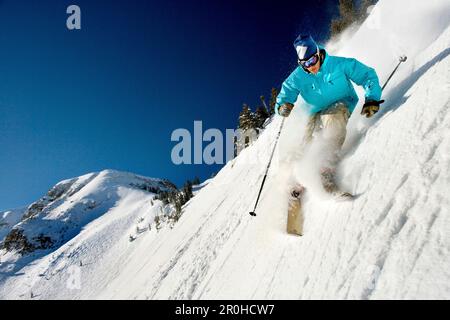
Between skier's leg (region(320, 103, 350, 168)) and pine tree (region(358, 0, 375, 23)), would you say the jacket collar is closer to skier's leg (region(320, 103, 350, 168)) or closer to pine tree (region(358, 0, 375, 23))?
skier's leg (region(320, 103, 350, 168))

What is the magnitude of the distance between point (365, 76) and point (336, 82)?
0.41m

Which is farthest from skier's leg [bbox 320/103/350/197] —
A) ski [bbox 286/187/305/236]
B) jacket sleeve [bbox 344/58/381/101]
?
ski [bbox 286/187/305/236]

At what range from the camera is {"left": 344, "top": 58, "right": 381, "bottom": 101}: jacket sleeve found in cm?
433

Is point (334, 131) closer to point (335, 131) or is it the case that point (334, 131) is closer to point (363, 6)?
point (335, 131)

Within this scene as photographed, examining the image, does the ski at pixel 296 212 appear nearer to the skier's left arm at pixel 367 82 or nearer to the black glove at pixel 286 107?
the skier's left arm at pixel 367 82

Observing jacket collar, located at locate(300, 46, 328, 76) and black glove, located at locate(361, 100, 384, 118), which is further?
jacket collar, located at locate(300, 46, 328, 76)

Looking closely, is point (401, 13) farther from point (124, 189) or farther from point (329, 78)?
point (124, 189)

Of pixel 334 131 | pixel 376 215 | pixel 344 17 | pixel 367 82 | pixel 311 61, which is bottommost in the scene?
pixel 376 215

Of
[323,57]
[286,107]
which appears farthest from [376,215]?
[286,107]

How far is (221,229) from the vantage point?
8875mm

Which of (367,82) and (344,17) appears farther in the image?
(344,17)

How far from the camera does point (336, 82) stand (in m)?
4.67

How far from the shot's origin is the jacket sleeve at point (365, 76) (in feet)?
14.2
